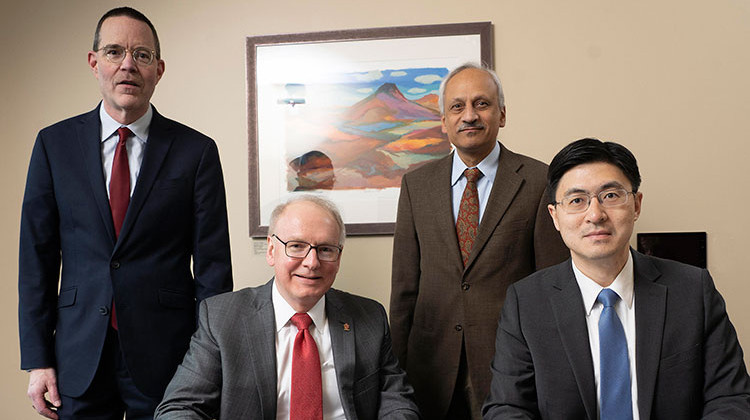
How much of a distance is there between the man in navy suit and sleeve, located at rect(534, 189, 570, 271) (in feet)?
3.95

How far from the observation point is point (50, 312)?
2.15m

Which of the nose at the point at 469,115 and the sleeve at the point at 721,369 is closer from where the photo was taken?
the sleeve at the point at 721,369

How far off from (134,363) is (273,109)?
1599mm

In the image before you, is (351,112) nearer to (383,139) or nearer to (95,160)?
(383,139)

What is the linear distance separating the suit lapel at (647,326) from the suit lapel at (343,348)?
831 millimetres

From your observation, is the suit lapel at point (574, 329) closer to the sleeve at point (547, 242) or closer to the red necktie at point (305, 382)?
the sleeve at point (547, 242)

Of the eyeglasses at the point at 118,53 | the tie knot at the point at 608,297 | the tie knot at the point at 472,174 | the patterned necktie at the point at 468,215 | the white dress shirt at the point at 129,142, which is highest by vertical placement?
the eyeglasses at the point at 118,53

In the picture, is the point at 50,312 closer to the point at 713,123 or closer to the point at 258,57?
the point at 258,57

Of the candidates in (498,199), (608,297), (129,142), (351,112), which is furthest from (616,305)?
(351,112)

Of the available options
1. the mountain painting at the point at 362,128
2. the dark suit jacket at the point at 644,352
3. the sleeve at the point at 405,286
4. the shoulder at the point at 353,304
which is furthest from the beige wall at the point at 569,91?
the dark suit jacket at the point at 644,352

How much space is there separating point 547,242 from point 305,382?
0.93 meters

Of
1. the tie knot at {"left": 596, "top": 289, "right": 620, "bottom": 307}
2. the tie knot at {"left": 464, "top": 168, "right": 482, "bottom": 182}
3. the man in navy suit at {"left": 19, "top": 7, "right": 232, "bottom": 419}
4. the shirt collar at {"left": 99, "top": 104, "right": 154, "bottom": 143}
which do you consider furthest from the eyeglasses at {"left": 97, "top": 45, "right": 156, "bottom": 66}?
the tie knot at {"left": 596, "top": 289, "right": 620, "bottom": 307}

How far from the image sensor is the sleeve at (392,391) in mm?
2049

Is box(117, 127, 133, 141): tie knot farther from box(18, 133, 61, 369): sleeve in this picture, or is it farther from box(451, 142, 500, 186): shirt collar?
box(451, 142, 500, 186): shirt collar
